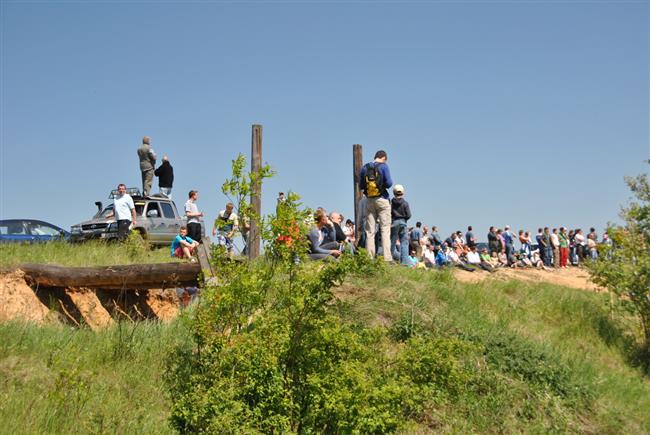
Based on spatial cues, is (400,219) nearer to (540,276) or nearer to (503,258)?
(540,276)

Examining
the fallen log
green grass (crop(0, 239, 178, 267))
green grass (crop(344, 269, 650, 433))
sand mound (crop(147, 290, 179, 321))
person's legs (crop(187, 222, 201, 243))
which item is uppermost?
person's legs (crop(187, 222, 201, 243))

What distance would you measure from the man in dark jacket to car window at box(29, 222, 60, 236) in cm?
1194

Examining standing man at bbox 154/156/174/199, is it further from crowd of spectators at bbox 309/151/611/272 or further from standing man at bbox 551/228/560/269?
standing man at bbox 551/228/560/269

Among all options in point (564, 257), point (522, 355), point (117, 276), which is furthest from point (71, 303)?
point (564, 257)

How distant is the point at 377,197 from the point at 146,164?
338 inches

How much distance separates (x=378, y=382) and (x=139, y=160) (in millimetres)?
14654

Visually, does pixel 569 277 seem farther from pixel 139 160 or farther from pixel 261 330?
pixel 261 330

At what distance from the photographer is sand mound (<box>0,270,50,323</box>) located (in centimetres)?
1256

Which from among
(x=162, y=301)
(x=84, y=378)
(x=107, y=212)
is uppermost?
(x=107, y=212)

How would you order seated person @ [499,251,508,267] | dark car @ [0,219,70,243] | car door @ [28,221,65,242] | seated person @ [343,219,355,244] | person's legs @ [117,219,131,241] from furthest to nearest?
seated person @ [499,251,508,267] → car door @ [28,221,65,242] → dark car @ [0,219,70,243] → seated person @ [343,219,355,244] → person's legs @ [117,219,131,241]

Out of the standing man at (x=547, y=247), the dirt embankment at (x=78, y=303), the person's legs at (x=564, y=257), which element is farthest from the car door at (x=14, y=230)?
the person's legs at (x=564, y=257)

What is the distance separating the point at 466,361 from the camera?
1189 cm

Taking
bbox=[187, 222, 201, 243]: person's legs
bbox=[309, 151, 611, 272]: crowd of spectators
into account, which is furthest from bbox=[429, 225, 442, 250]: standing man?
bbox=[187, 222, 201, 243]: person's legs

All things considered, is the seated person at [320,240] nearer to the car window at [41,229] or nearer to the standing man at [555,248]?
the car window at [41,229]
